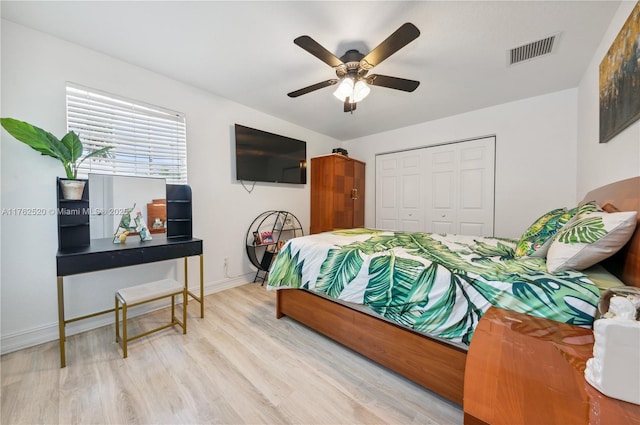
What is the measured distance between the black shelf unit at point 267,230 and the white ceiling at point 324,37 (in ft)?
5.77

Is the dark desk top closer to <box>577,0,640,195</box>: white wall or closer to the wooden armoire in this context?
the wooden armoire

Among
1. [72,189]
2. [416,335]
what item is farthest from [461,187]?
[72,189]

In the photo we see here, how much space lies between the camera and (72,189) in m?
1.86

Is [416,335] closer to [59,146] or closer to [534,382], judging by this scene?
[534,382]

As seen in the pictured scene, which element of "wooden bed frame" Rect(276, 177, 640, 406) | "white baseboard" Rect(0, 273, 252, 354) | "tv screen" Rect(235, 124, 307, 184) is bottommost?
"white baseboard" Rect(0, 273, 252, 354)

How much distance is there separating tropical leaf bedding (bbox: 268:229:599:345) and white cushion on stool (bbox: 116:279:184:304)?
88 cm

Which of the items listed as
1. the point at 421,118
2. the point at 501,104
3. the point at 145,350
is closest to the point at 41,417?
the point at 145,350

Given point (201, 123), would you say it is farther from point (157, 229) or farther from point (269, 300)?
point (269, 300)

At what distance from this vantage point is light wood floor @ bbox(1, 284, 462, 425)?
1256 mm

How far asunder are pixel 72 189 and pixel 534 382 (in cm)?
291

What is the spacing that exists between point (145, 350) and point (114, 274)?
2.98 ft

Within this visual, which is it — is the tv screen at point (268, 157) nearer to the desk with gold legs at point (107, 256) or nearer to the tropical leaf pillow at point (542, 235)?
the desk with gold legs at point (107, 256)

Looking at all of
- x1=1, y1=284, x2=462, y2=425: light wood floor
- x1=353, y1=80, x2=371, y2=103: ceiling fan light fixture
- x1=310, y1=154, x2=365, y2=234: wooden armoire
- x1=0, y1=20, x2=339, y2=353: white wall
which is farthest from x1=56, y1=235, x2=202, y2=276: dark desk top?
x1=310, y1=154, x2=365, y2=234: wooden armoire

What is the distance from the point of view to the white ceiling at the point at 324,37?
1626mm
